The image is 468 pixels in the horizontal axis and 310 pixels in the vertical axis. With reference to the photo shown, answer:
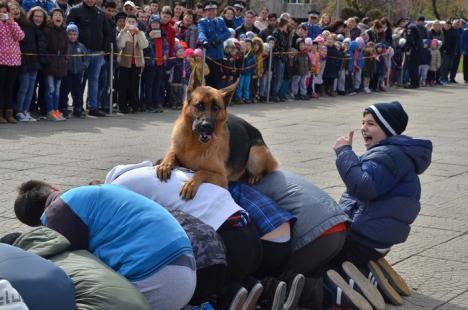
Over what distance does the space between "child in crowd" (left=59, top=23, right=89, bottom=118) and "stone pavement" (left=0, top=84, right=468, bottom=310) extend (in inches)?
18.5

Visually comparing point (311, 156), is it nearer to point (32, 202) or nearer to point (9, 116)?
point (9, 116)

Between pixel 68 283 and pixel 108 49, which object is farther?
pixel 108 49

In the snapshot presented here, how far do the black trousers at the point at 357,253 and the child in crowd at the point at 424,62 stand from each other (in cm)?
2236

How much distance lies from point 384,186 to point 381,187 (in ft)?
0.09

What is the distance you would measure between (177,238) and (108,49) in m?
11.7

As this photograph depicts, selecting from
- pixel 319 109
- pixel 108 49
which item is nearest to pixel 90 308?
pixel 108 49

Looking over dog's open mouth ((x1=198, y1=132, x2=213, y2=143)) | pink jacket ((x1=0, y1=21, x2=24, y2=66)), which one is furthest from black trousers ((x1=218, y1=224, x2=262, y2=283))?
pink jacket ((x1=0, y1=21, x2=24, y2=66))

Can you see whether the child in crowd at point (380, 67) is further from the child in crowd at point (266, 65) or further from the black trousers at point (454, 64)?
the child in crowd at point (266, 65)

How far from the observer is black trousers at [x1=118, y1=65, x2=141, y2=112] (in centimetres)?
1638

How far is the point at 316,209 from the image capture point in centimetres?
570

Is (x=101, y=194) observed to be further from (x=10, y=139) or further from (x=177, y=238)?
(x=10, y=139)

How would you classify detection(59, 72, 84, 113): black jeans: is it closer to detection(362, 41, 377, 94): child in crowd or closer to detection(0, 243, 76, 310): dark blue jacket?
detection(362, 41, 377, 94): child in crowd

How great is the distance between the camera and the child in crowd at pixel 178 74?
1748 centimetres

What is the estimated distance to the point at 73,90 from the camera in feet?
50.2
